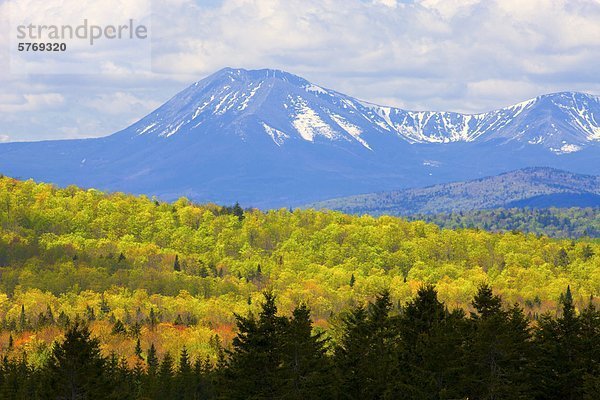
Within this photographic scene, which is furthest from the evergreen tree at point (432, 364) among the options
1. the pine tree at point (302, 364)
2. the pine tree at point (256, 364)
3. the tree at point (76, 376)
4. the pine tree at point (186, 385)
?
the pine tree at point (186, 385)

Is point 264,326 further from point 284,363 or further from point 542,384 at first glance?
point 542,384

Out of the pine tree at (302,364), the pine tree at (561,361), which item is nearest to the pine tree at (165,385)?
the pine tree at (302,364)

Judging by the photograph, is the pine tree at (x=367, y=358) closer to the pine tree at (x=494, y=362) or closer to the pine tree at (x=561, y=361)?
the pine tree at (x=494, y=362)

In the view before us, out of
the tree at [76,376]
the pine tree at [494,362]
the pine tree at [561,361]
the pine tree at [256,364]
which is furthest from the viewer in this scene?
the pine tree at [561,361]

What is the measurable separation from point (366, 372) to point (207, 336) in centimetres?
13574

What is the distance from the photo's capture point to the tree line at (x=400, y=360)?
58.7m

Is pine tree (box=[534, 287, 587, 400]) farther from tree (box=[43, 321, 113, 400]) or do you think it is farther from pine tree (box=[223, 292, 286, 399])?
tree (box=[43, 321, 113, 400])

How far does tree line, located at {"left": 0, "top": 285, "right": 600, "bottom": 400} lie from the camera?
5869 cm

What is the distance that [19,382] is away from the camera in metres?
111

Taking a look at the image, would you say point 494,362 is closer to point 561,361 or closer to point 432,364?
point 432,364

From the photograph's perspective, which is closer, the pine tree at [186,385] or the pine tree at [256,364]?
the pine tree at [256,364]

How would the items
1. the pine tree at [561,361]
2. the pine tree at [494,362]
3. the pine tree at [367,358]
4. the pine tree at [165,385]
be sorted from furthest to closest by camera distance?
the pine tree at [165,385]
the pine tree at [561,361]
the pine tree at [367,358]
the pine tree at [494,362]

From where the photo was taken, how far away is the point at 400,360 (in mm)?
65562

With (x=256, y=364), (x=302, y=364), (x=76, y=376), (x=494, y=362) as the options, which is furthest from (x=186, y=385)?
(x=494, y=362)
